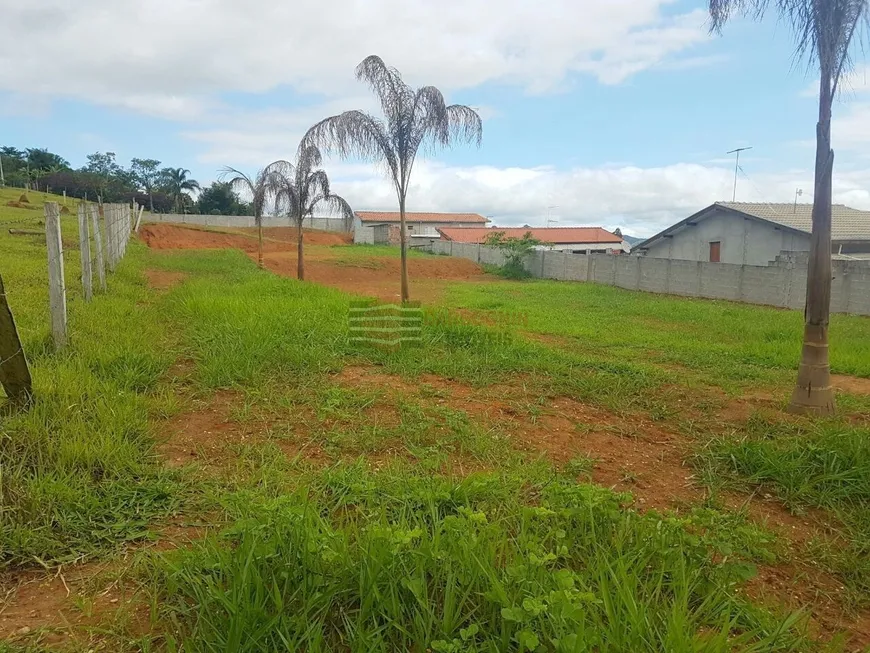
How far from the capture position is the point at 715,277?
17.4 meters

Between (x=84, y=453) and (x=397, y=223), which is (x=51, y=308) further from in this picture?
(x=397, y=223)

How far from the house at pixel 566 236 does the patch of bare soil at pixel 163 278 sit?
110 feet

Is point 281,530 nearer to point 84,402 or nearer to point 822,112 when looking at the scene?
point 84,402

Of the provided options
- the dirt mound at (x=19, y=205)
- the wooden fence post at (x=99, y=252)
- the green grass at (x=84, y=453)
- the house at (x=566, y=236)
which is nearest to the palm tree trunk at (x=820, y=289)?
the green grass at (x=84, y=453)

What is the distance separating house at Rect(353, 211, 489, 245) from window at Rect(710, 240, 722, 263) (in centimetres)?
2576

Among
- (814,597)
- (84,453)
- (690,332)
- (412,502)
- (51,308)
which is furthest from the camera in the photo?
(690,332)

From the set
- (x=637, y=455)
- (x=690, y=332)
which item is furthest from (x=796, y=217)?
(x=637, y=455)

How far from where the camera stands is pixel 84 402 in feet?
11.7

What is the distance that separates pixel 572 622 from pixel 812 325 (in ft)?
14.1

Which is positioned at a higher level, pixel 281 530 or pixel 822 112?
pixel 822 112

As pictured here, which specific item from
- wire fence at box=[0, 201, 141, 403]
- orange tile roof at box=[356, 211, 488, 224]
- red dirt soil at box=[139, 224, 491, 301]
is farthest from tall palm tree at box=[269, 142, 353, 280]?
orange tile roof at box=[356, 211, 488, 224]

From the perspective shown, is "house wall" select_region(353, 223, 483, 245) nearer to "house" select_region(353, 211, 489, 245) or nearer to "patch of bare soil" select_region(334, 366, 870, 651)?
"house" select_region(353, 211, 489, 245)

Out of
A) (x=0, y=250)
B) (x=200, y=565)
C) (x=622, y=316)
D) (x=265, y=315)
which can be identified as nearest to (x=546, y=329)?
(x=622, y=316)

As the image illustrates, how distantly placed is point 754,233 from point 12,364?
24846 mm
